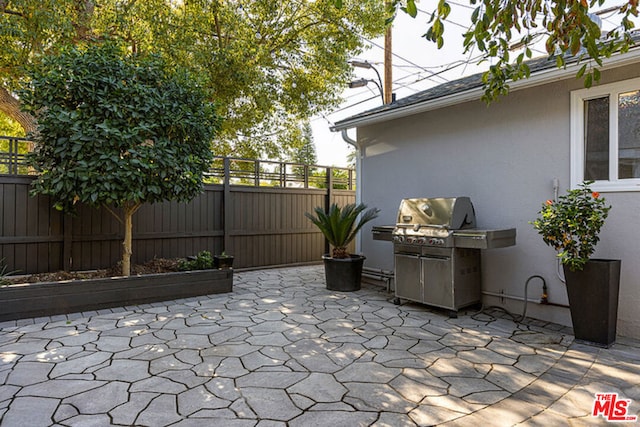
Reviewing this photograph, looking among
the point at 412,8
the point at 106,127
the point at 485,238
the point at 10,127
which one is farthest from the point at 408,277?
the point at 10,127

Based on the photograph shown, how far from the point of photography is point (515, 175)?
14.1ft

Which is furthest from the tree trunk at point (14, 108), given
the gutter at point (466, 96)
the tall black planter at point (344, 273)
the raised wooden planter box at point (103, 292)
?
the tall black planter at point (344, 273)

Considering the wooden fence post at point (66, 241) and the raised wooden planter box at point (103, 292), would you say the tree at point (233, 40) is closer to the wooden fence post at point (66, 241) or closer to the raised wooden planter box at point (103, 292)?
the wooden fence post at point (66, 241)

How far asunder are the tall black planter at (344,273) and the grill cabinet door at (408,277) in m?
0.95

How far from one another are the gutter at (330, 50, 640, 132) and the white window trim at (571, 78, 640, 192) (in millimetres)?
229

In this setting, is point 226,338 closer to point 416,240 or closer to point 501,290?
point 416,240

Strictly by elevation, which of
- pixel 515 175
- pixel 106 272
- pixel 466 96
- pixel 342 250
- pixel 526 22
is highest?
pixel 466 96

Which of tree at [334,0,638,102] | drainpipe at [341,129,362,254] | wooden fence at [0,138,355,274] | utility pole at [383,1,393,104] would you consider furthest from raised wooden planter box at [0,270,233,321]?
utility pole at [383,1,393,104]

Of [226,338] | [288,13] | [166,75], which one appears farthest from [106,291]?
[288,13]

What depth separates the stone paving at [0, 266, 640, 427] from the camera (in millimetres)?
2184

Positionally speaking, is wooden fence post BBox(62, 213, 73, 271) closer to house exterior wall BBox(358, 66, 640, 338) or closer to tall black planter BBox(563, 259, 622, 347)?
house exterior wall BBox(358, 66, 640, 338)

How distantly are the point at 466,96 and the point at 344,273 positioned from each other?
9.64 ft

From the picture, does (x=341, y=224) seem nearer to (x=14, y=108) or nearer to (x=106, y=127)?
(x=106, y=127)

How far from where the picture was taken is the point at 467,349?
10.6ft
